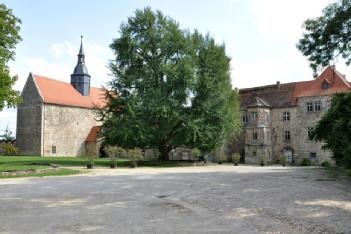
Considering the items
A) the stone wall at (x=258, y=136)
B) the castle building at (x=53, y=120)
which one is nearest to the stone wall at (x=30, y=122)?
the castle building at (x=53, y=120)

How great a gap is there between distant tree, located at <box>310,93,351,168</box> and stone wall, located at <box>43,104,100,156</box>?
1435 inches

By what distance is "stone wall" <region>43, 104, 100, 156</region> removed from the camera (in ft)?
169

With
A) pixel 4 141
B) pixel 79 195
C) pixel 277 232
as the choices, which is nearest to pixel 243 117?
pixel 4 141

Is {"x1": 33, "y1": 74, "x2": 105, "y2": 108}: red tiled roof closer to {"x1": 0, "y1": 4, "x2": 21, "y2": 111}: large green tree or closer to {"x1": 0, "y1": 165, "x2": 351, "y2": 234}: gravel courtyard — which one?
{"x1": 0, "y1": 4, "x2": 21, "y2": 111}: large green tree

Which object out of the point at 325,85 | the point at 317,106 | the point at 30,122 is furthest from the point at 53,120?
the point at 325,85

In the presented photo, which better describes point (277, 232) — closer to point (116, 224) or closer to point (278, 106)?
point (116, 224)

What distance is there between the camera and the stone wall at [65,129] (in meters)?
51.4

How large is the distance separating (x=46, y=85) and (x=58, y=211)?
4783 cm

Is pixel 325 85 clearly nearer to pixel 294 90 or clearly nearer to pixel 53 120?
pixel 294 90

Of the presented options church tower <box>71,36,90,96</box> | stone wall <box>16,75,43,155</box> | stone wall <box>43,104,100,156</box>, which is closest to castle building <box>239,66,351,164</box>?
stone wall <box>43,104,100,156</box>

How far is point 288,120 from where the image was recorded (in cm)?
4806

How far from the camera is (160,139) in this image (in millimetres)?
34344

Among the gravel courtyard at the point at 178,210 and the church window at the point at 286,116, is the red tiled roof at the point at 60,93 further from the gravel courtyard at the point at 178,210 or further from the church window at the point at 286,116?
the gravel courtyard at the point at 178,210

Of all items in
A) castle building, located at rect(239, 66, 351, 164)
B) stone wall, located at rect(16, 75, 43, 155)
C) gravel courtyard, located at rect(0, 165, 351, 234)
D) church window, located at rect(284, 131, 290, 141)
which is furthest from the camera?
stone wall, located at rect(16, 75, 43, 155)
